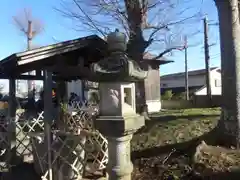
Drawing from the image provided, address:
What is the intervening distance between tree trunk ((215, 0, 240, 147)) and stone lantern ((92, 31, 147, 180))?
8.45ft

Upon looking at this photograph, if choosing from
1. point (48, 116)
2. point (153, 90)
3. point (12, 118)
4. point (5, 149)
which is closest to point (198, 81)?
point (153, 90)

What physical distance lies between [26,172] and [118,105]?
14.1 feet

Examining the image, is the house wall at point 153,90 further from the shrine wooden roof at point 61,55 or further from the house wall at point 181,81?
the shrine wooden roof at point 61,55

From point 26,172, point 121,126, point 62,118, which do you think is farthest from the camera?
point 62,118

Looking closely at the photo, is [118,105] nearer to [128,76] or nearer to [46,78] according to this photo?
[128,76]

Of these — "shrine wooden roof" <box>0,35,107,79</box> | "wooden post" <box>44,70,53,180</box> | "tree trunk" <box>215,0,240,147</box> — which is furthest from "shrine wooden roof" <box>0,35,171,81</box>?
"tree trunk" <box>215,0,240,147</box>

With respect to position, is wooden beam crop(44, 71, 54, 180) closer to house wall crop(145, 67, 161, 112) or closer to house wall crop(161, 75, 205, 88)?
house wall crop(145, 67, 161, 112)

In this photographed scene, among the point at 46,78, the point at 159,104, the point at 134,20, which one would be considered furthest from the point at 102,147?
the point at 159,104

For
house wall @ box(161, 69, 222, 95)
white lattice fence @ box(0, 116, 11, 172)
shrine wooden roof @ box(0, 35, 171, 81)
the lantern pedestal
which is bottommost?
white lattice fence @ box(0, 116, 11, 172)

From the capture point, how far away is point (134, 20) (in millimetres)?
10125

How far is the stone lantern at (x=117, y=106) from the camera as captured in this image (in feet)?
14.5

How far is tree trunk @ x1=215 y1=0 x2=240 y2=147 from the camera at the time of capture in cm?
627

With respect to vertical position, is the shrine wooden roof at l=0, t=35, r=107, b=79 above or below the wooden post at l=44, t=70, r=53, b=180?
above

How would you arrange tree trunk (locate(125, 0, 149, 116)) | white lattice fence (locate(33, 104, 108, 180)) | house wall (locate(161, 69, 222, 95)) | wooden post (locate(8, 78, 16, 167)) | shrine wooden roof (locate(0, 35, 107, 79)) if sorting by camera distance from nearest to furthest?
shrine wooden roof (locate(0, 35, 107, 79)), white lattice fence (locate(33, 104, 108, 180)), wooden post (locate(8, 78, 16, 167)), tree trunk (locate(125, 0, 149, 116)), house wall (locate(161, 69, 222, 95))
